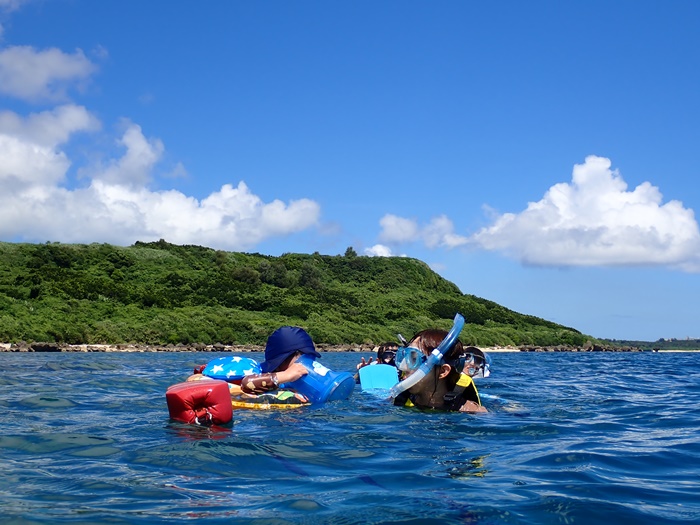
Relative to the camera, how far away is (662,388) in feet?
49.2

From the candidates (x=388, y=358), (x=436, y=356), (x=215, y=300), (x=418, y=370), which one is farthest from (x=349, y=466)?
(x=215, y=300)

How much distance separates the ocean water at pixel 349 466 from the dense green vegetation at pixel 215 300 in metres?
36.2

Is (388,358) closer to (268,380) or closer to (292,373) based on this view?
(292,373)

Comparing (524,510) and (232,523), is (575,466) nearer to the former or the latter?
(524,510)

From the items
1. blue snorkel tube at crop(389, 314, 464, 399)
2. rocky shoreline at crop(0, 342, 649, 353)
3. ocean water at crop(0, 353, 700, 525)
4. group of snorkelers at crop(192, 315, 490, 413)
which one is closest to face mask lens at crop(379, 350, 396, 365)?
ocean water at crop(0, 353, 700, 525)

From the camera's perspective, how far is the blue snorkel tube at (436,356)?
307 inches

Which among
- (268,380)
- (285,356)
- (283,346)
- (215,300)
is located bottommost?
(268,380)

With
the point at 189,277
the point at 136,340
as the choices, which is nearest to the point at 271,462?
the point at 136,340

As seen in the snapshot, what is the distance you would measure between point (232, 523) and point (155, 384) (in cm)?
1081

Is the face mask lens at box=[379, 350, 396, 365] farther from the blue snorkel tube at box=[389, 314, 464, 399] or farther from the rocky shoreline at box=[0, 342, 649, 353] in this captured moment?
the rocky shoreline at box=[0, 342, 649, 353]

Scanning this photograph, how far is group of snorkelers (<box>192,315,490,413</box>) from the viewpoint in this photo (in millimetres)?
8188

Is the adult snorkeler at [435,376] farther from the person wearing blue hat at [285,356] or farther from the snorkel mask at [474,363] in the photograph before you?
the person wearing blue hat at [285,356]

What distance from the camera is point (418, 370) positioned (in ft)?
26.8

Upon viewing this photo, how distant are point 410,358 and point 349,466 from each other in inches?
115
